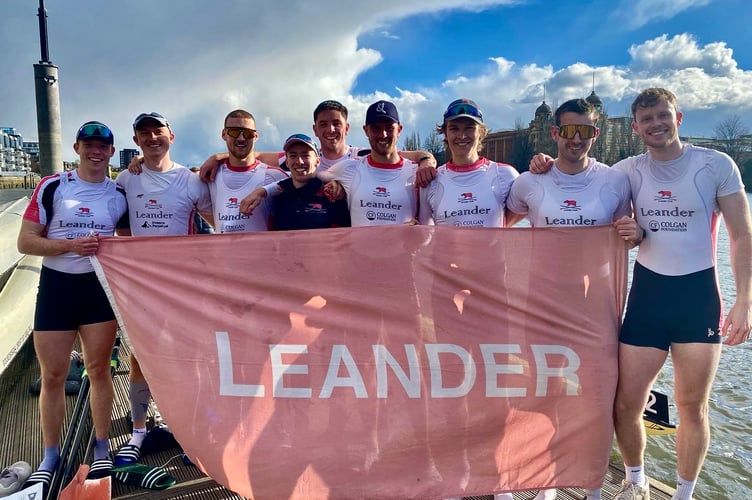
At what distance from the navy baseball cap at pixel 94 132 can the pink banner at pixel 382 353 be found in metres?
0.88

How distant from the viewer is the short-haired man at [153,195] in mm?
3725

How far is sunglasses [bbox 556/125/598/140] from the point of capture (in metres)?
3.24

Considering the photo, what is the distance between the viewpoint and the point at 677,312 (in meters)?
3.07

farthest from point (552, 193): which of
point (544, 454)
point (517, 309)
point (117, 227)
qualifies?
point (117, 227)

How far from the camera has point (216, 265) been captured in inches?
125

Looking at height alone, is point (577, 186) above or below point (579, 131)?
below

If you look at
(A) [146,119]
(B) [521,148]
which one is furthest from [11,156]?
(A) [146,119]

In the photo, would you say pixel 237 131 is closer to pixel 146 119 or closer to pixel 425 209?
pixel 146 119

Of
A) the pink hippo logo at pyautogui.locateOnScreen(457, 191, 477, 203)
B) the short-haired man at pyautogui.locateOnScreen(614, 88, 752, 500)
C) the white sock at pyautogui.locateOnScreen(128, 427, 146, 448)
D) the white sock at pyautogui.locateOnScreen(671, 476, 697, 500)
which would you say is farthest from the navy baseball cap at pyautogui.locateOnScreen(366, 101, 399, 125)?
the white sock at pyautogui.locateOnScreen(671, 476, 697, 500)

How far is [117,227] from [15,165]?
490ft

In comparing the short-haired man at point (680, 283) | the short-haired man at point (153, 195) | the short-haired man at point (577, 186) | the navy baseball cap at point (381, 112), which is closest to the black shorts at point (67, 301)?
the short-haired man at point (153, 195)

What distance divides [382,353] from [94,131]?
2.64m

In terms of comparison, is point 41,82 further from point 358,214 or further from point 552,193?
point 552,193

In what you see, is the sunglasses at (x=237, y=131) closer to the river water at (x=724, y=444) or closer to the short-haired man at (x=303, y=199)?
the short-haired man at (x=303, y=199)
